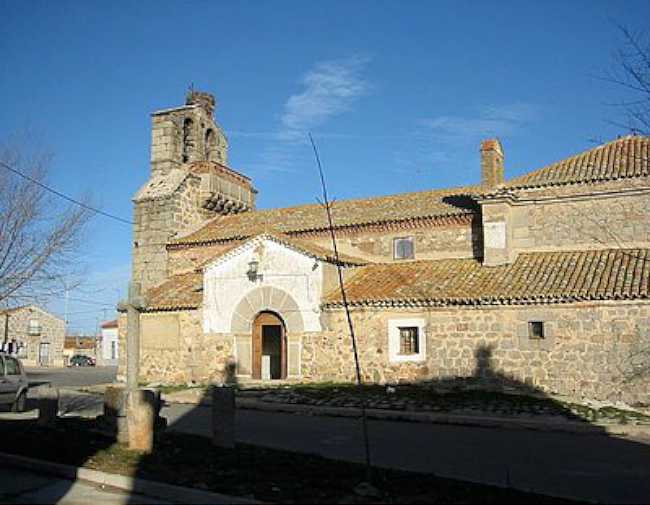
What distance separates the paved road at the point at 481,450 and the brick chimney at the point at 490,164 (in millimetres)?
12303

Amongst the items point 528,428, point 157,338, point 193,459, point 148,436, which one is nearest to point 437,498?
point 193,459

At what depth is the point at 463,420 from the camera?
13.5 m

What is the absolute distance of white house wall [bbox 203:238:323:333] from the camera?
805 inches

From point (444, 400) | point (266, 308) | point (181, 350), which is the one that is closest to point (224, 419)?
point (444, 400)

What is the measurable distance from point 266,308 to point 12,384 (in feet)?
26.2

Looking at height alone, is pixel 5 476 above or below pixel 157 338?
below

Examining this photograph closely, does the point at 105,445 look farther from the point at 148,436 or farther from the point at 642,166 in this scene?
the point at 642,166

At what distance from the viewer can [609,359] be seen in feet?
55.5

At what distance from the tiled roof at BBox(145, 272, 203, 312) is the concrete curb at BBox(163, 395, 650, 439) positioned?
6863mm

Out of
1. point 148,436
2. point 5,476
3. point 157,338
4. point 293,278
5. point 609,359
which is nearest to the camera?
point 5,476

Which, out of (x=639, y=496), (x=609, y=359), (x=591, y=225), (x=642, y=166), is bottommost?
(x=639, y=496)

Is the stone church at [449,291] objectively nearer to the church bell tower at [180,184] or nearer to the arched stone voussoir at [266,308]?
the arched stone voussoir at [266,308]

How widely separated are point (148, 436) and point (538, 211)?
49.6 feet

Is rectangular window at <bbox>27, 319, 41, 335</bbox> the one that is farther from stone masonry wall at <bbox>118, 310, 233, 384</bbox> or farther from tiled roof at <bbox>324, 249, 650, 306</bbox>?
tiled roof at <bbox>324, 249, 650, 306</bbox>
